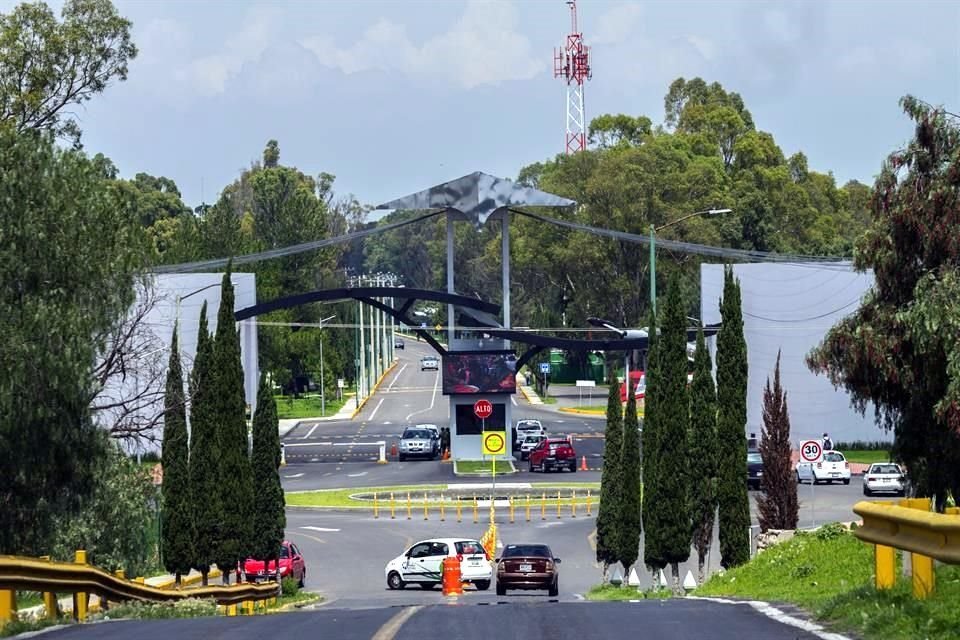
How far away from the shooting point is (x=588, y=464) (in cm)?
7200

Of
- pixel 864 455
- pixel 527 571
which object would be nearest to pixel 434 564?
pixel 527 571

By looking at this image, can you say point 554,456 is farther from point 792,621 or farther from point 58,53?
point 792,621

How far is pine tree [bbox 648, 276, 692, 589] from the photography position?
102ft

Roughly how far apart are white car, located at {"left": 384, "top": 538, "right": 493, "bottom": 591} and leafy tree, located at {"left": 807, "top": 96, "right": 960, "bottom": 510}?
10.5 metres

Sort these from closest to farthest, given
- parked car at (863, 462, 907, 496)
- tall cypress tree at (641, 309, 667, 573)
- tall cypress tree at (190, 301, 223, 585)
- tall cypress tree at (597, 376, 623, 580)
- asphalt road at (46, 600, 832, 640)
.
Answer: asphalt road at (46, 600, 832, 640), tall cypress tree at (190, 301, 223, 585), tall cypress tree at (641, 309, 667, 573), tall cypress tree at (597, 376, 623, 580), parked car at (863, 462, 907, 496)

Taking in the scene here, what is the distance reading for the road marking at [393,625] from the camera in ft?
37.2

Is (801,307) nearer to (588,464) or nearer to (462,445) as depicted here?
(588,464)

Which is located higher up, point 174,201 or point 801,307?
point 174,201

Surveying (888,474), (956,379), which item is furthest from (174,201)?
(956,379)

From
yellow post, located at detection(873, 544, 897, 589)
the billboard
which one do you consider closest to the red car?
yellow post, located at detection(873, 544, 897, 589)

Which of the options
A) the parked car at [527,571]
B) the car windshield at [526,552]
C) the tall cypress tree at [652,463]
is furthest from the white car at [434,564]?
the tall cypress tree at [652,463]

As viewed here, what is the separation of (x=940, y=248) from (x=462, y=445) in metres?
45.4

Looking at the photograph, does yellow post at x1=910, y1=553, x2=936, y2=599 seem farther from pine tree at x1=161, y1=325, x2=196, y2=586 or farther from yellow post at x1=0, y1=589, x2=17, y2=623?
pine tree at x1=161, y1=325, x2=196, y2=586

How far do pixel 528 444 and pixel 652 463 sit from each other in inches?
1630
